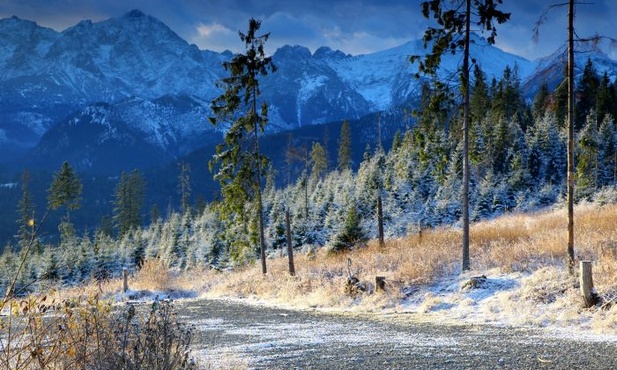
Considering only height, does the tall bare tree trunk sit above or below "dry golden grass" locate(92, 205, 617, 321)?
above

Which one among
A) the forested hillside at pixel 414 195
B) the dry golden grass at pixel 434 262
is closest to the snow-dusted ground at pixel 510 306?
the dry golden grass at pixel 434 262

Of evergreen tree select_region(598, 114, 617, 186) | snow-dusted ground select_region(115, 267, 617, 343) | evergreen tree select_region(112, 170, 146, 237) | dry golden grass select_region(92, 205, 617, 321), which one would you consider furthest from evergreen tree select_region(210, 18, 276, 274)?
evergreen tree select_region(112, 170, 146, 237)

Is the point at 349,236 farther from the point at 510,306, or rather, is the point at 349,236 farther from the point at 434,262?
the point at 510,306

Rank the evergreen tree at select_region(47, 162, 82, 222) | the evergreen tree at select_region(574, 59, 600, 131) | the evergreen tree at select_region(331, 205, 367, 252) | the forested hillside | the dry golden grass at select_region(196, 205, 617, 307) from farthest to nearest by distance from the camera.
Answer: the evergreen tree at select_region(47, 162, 82, 222), the evergreen tree at select_region(574, 59, 600, 131), the forested hillside, the evergreen tree at select_region(331, 205, 367, 252), the dry golden grass at select_region(196, 205, 617, 307)

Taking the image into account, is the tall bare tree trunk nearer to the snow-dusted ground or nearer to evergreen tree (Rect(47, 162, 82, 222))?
the snow-dusted ground

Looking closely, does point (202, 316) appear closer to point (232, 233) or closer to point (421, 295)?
point (421, 295)

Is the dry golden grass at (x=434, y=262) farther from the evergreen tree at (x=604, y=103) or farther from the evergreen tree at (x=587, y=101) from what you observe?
the evergreen tree at (x=604, y=103)

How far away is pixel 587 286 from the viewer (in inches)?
442

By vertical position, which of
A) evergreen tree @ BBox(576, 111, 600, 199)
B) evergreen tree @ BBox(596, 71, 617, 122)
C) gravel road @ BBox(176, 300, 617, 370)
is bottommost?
gravel road @ BBox(176, 300, 617, 370)

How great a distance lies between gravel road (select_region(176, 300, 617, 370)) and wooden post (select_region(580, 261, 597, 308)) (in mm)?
1770

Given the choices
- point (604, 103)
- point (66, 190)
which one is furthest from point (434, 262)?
point (66, 190)

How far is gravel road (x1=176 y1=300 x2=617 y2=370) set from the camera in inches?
311

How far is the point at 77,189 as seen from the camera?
65250mm

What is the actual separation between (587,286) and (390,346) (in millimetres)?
5107
